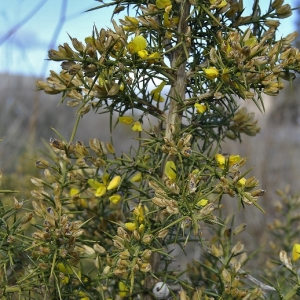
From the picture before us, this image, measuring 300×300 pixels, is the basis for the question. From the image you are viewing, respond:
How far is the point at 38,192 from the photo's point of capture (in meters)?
1.11

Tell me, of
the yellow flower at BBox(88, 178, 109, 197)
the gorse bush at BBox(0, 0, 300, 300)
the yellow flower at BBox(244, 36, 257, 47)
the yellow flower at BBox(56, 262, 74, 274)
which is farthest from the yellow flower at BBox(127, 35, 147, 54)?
the yellow flower at BBox(56, 262, 74, 274)

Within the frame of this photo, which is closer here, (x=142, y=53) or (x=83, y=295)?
(x=142, y=53)

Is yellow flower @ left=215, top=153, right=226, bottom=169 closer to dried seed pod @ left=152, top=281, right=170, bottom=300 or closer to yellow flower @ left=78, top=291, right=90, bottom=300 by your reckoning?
dried seed pod @ left=152, top=281, right=170, bottom=300

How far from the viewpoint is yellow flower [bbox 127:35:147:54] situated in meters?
0.98

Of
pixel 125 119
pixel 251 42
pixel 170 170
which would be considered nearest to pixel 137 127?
pixel 125 119

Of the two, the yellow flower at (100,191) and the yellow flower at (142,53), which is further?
the yellow flower at (100,191)

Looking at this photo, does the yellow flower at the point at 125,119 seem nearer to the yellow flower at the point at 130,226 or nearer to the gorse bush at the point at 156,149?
the gorse bush at the point at 156,149

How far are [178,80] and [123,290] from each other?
1.95ft

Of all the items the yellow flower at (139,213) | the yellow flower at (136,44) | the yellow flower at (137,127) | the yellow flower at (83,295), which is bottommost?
the yellow flower at (83,295)

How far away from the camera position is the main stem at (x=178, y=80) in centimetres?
108

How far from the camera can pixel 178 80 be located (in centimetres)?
112

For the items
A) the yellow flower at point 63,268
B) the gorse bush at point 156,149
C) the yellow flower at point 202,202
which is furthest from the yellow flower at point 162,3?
the yellow flower at point 63,268

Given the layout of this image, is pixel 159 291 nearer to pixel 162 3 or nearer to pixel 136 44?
pixel 136 44

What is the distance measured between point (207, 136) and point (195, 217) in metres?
0.35
